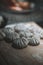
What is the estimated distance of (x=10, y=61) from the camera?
4.36 feet

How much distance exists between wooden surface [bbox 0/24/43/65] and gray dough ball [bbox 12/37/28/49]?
1.4 inches

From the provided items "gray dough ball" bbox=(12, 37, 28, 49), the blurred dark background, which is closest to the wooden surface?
"gray dough ball" bbox=(12, 37, 28, 49)

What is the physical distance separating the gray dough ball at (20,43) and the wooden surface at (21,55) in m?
0.04

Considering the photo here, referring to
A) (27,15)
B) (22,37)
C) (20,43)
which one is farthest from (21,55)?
(27,15)

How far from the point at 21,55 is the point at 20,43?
149 millimetres

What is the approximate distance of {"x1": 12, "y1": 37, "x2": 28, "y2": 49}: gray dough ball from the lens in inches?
59.5

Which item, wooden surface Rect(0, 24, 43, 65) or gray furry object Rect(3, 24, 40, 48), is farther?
gray furry object Rect(3, 24, 40, 48)

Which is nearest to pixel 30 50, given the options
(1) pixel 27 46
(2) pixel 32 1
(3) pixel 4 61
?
(1) pixel 27 46

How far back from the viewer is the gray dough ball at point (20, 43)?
1511 mm

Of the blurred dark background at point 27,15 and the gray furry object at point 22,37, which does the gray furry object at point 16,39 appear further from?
the blurred dark background at point 27,15

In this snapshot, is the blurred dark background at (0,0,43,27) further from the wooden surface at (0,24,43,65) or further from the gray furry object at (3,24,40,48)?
the wooden surface at (0,24,43,65)

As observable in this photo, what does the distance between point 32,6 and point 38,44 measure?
3.07ft

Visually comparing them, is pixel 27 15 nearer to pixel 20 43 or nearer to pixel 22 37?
pixel 22 37

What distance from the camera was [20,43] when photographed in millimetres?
1522
